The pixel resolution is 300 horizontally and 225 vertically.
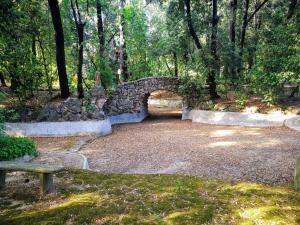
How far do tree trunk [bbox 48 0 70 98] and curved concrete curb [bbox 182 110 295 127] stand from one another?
23.6 feet

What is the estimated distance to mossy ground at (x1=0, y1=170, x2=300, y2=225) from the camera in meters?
4.00

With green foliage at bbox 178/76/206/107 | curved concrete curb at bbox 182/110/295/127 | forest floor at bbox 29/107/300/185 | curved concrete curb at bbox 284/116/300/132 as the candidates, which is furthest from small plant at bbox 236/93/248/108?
curved concrete curb at bbox 284/116/300/132

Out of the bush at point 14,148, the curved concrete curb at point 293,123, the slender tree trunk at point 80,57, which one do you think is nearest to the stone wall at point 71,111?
the slender tree trunk at point 80,57

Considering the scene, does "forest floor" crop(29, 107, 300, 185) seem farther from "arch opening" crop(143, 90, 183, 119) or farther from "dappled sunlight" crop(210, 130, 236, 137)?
"arch opening" crop(143, 90, 183, 119)

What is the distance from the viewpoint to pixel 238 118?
15062 mm

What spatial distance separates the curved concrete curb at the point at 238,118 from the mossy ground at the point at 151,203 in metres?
9.26

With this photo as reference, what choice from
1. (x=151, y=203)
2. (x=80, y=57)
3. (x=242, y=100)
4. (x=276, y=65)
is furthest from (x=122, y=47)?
(x=151, y=203)

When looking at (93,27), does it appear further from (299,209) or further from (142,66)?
(299,209)

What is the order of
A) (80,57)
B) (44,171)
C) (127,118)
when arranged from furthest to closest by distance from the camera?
1. (127,118)
2. (80,57)
3. (44,171)

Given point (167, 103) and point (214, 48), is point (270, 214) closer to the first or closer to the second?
point (214, 48)

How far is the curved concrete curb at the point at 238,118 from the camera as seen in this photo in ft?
45.8

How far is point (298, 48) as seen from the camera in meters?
11.8

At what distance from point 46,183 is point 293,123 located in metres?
11.1

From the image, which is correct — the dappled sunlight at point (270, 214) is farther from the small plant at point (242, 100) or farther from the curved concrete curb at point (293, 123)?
the small plant at point (242, 100)
